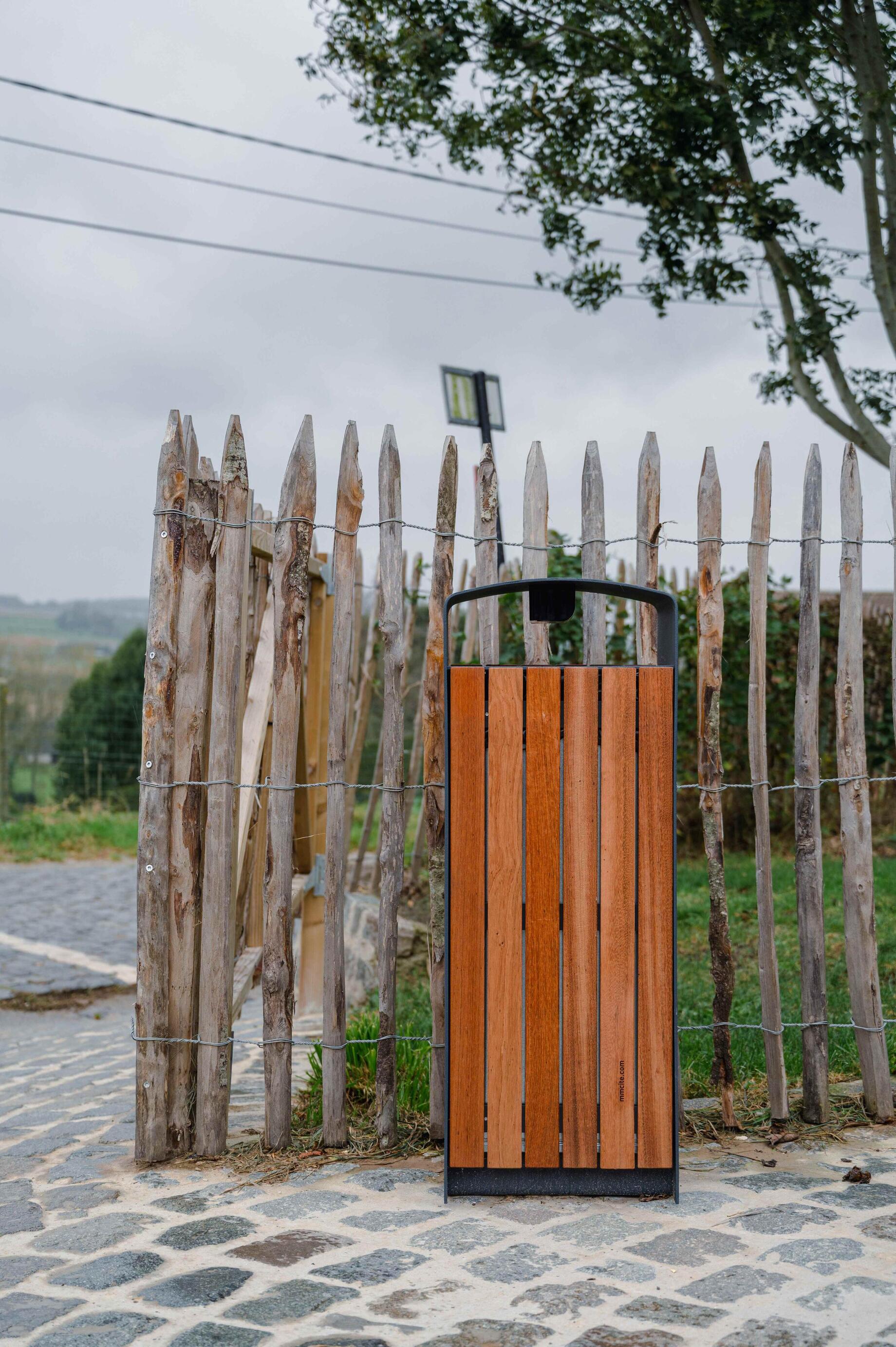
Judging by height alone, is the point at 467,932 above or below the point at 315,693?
below

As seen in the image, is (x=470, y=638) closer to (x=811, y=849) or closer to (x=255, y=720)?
(x=255, y=720)

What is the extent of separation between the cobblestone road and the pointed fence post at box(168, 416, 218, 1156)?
27cm

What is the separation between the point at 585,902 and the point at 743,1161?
0.96m

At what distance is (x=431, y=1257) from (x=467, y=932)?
737 millimetres

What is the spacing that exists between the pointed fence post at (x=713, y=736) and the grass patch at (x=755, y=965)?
20.4 inches

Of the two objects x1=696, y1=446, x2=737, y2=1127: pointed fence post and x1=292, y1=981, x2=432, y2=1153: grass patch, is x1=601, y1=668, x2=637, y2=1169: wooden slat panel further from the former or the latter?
x1=292, y1=981, x2=432, y2=1153: grass patch

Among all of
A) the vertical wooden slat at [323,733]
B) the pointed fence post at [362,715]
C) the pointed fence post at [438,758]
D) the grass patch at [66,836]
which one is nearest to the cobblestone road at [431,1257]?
the pointed fence post at [438,758]

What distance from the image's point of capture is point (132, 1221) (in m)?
2.82

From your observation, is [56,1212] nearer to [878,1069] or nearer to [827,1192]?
[827,1192]

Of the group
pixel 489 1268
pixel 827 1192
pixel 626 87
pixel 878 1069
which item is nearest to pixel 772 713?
pixel 626 87

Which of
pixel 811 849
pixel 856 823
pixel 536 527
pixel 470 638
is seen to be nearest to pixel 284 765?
pixel 536 527

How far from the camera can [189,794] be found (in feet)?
10.8

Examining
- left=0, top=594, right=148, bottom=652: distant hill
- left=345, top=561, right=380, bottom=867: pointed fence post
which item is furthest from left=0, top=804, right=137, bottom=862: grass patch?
left=345, top=561, right=380, bottom=867: pointed fence post

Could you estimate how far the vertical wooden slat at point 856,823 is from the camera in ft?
11.4
